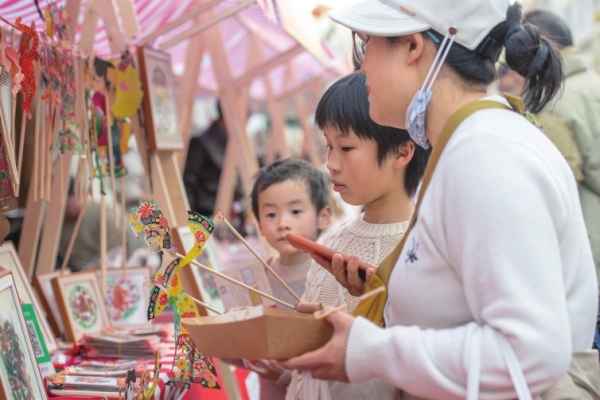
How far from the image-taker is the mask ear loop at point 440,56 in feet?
3.64

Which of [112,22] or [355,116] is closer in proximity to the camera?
[355,116]

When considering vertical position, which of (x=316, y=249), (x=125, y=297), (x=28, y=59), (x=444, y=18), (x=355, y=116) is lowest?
(x=125, y=297)

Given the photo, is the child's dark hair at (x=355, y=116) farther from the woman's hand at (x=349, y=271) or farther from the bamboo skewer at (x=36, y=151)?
the bamboo skewer at (x=36, y=151)

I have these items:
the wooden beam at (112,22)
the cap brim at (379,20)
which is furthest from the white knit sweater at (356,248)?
the wooden beam at (112,22)

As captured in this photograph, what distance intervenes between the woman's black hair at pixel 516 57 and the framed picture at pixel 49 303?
1789mm

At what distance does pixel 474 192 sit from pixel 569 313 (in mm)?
277

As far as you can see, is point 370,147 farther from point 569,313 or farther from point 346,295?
point 569,313

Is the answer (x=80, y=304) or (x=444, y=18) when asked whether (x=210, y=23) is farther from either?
(x=444, y=18)

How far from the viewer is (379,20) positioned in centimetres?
114

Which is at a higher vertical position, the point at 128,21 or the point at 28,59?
the point at 128,21

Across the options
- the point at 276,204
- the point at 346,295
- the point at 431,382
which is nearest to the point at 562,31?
the point at 276,204

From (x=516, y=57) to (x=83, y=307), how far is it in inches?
75.1

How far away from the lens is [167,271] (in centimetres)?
134

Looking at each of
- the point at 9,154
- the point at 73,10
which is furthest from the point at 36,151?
the point at 73,10
